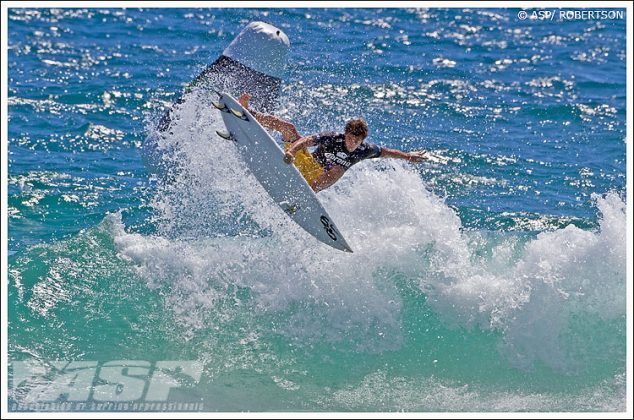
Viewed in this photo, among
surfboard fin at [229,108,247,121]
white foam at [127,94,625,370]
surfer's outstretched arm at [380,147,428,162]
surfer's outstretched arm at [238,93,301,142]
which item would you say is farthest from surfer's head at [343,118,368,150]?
white foam at [127,94,625,370]

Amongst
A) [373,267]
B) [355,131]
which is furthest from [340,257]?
[355,131]

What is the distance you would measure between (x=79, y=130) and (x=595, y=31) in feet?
39.9

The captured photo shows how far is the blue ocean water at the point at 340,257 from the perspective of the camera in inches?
346

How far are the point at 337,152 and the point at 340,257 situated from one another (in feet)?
4.03

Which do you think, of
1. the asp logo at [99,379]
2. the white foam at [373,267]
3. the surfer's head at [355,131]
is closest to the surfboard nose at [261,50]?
the white foam at [373,267]

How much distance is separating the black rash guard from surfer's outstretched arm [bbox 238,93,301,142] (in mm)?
384

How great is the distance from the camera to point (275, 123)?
30.8ft

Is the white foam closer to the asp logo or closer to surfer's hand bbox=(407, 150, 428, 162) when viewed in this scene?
the asp logo

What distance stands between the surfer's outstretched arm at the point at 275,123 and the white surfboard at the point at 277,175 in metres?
0.16

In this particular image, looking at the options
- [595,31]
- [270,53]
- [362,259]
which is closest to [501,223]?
[362,259]

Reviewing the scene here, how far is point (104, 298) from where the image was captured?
9.60m

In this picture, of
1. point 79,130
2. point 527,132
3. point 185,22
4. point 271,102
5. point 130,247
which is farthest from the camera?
point 185,22

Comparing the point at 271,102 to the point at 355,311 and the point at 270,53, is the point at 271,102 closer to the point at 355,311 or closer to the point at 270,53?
the point at 270,53

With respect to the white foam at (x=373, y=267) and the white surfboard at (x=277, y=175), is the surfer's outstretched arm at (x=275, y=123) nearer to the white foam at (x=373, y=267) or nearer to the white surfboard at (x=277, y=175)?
the white surfboard at (x=277, y=175)
